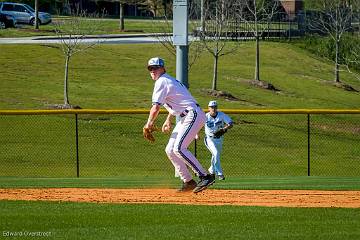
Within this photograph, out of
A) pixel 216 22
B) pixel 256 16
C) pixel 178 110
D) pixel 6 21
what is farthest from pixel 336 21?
pixel 178 110

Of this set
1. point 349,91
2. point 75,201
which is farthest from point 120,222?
point 349,91

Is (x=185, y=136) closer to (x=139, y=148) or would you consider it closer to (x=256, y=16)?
(x=139, y=148)

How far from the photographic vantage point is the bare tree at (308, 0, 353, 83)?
4903 centimetres

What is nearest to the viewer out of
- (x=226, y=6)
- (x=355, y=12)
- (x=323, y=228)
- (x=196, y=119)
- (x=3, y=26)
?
(x=323, y=228)

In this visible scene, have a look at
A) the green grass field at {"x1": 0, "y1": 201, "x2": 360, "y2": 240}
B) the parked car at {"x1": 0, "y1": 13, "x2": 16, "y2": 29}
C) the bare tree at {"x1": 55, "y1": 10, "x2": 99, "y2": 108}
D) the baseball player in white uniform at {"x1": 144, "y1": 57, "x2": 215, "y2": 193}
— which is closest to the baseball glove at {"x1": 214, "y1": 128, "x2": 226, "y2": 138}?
the baseball player in white uniform at {"x1": 144, "y1": 57, "x2": 215, "y2": 193}

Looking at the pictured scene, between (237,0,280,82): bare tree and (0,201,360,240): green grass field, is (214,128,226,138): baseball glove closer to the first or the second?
(0,201,360,240): green grass field

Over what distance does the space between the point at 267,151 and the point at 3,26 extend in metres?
33.7

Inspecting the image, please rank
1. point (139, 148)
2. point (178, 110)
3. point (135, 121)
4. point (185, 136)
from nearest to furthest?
point (185, 136) → point (178, 110) → point (139, 148) → point (135, 121)

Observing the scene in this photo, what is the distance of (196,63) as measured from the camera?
46844 mm

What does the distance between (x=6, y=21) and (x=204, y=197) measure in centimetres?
4670

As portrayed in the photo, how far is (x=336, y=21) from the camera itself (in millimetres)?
49312

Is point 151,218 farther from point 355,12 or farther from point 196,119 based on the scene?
point 355,12

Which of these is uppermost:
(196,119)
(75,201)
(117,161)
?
(196,119)

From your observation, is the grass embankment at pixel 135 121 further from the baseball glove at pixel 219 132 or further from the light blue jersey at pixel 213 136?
the baseball glove at pixel 219 132
